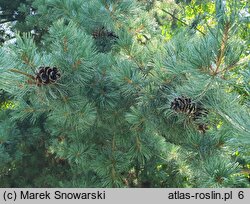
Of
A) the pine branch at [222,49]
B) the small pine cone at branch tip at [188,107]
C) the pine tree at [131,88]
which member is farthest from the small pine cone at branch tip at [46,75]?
the pine branch at [222,49]

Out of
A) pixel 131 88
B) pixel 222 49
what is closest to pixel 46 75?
pixel 131 88

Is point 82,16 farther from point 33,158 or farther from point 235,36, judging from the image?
point 33,158

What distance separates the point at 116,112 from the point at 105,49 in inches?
29.0

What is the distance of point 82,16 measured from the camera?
2.90 metres

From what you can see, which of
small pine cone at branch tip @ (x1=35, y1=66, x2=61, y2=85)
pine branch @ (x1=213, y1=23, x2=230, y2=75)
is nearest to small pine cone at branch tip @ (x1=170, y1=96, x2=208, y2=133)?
pine branch @ (x1=213, y1=23, x2=230, y2=75)

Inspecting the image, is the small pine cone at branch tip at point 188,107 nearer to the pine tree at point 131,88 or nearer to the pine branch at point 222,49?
the pine tree at point 131,88

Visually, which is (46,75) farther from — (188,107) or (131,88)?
(188,107)

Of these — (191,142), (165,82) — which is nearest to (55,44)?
(165,82)

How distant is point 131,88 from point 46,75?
448 mm

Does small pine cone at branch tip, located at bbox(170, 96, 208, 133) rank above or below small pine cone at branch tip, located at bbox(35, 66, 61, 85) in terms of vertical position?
below

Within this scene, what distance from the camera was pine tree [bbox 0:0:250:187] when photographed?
158 centimetres

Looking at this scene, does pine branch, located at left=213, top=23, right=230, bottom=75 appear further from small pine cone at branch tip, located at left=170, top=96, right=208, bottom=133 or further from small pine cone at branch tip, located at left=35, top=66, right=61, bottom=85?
small pine cone at branch tip, located at left=35, top=66, right=61, bottom=85

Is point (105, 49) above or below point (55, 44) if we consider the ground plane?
above

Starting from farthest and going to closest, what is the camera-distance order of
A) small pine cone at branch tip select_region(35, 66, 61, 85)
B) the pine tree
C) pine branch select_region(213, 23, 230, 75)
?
small pine cone at branch tip select_region(35, 66, 61, 85), the pine tree, pine branch select_region(213, 23, 230, 75)
